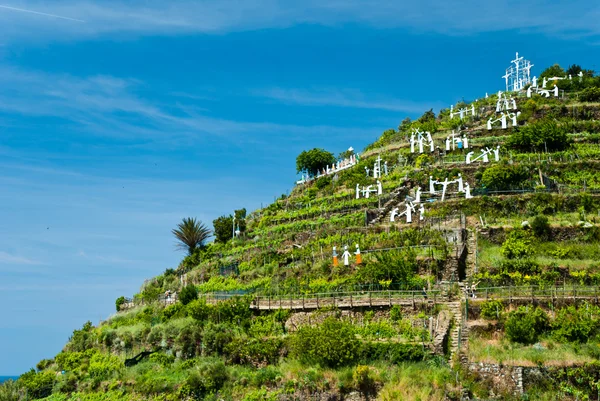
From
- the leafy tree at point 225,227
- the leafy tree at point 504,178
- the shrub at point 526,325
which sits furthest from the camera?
the leafy tree at point 225,227

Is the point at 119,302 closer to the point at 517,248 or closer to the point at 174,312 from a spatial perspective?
the point at 174,312

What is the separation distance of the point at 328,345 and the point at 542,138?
32555 mm

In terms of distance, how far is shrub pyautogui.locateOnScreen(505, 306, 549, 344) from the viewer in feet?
111

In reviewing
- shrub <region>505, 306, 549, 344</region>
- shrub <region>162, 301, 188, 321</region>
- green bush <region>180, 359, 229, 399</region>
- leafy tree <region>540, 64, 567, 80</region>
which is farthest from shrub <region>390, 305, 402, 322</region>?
leafy tree <region>540, 64, 567, 80</region>

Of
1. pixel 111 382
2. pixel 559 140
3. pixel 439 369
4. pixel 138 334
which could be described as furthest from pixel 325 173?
pixel 439 369

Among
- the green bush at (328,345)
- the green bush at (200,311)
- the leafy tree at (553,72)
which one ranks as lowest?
the green bush at (328,345)

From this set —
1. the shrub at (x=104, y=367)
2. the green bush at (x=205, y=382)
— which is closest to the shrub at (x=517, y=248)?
the green bush at (x=205, y=382)

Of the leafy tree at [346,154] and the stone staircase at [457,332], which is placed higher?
the leafy tree at [346,154]

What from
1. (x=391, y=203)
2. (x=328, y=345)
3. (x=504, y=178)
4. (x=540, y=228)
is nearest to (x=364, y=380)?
(x=328, y=345)

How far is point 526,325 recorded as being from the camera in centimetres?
3397

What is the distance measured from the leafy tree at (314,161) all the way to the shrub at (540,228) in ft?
119

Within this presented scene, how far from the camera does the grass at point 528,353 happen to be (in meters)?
31.6

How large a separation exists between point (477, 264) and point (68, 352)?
1060 inches

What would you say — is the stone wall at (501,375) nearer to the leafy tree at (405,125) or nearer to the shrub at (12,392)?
the shrub at (12,392)
